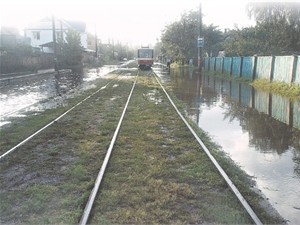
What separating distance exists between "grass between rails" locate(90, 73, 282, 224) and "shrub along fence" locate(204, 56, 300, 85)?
431 inches

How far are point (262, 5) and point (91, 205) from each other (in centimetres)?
3417

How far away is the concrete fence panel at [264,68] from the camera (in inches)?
888

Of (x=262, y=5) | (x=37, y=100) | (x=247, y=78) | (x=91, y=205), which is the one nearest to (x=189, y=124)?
(x=91, y=205)

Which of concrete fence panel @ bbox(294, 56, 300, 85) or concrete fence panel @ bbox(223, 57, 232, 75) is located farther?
concrete fence panel @ bbox(223, 57, 232, 75)

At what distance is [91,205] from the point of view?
17.0ft

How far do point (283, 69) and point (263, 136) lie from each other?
11.2m

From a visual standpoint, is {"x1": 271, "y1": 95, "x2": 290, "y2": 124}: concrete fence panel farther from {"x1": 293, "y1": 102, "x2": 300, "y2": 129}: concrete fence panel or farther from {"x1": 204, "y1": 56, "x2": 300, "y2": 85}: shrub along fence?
{"x1": 204, "y1": 56, "x2": 300, "y2": 85}: shrub along fence

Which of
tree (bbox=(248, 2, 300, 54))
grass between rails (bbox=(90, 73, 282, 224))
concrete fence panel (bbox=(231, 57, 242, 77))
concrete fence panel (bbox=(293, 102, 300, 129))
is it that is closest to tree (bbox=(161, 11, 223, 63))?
tree (bbox=(248, 2, 300, 54))

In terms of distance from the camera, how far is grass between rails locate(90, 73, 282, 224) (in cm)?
496

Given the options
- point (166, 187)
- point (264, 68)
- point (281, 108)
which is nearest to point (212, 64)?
point (264, 68)

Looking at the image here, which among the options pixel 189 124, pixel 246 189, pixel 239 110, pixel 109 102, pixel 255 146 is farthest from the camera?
pixel 109 102

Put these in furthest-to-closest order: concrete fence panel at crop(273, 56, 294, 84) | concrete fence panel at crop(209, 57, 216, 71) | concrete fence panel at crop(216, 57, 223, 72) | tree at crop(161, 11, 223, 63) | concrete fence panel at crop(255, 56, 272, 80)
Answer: tree at crop(161, 11, 223, 63)
concrete fence panel at crop(209, 57, 216, 71)
concrete fence panel at crop(216, 57, 223, 72)
concrete fence panel at crop(255, 56, 272, 80)
concrete fence panel at crop(273, 56, 294, 84)

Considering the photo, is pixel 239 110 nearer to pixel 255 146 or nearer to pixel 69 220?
pixel 255 146

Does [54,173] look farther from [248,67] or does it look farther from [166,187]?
[248,67]
